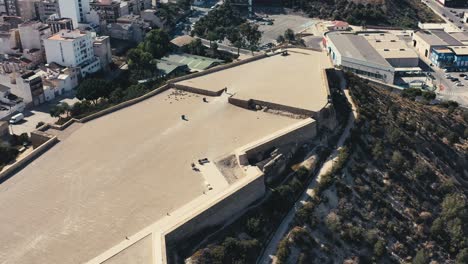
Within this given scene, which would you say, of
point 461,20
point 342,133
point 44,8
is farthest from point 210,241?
point 461,20

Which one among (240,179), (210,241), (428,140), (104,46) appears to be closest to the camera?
(210,241)

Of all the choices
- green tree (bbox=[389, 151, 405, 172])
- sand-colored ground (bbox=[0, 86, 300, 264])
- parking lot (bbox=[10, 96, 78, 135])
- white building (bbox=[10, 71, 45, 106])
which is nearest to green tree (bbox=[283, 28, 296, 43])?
parking lot (bbox=[10, 96, 78, 135])

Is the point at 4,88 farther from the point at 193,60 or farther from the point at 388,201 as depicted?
the point at 388,201

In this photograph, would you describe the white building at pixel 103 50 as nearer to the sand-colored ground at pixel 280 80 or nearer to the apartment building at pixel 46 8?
the apartment building at pixel 46 8

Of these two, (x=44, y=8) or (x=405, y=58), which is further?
(x=44, y=8)

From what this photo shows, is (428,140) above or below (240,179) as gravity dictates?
below

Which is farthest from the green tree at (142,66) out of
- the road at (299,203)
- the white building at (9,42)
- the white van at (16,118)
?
the road at (299,203)

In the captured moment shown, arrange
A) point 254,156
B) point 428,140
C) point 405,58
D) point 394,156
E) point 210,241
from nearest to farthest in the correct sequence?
1. point 210,241
2. point 254,156
3. point 394,156
4. point 428,140
5. point 405,58

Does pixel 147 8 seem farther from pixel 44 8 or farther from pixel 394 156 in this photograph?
pixel 394 156

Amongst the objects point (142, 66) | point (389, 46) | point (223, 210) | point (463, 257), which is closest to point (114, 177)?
point (223, 210)
